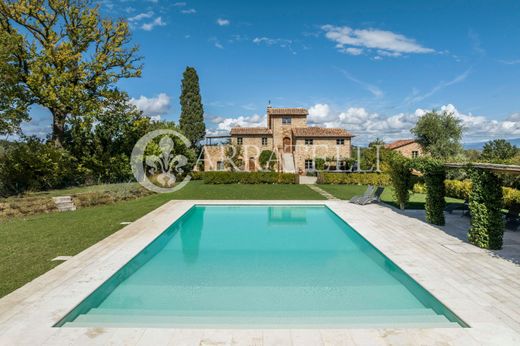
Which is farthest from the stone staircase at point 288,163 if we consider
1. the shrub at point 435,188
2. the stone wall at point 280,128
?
the shrub at point 435,188

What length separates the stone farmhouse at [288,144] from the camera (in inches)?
1412

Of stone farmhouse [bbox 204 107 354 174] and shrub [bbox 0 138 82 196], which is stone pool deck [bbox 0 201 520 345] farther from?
stone farmhouse [bbox 204 107 354 174]

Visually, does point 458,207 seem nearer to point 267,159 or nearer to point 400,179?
point 400,179

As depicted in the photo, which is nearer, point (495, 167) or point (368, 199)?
point (495, 167)

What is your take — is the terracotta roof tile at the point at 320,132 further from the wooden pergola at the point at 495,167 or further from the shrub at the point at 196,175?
the wooden pergola at the point at 495,167

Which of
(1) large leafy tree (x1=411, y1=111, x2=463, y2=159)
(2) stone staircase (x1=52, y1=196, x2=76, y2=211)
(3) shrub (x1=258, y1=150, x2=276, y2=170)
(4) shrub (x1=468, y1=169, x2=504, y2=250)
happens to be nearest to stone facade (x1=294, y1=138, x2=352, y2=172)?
(3) shrub (x1=258, y1=150, x2=276, y2=170)

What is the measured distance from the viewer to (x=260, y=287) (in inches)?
257

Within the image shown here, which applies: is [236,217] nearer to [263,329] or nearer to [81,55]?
[263,329]

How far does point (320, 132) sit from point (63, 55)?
25102 millimetres

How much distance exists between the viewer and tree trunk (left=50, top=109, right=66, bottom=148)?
72.6ft

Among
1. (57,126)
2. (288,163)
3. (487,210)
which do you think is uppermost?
(57,126)

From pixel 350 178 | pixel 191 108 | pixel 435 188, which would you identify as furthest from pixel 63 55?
pixel 350 178

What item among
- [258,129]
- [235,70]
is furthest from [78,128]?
[258,129]

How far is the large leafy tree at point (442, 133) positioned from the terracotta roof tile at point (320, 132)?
335 inches
